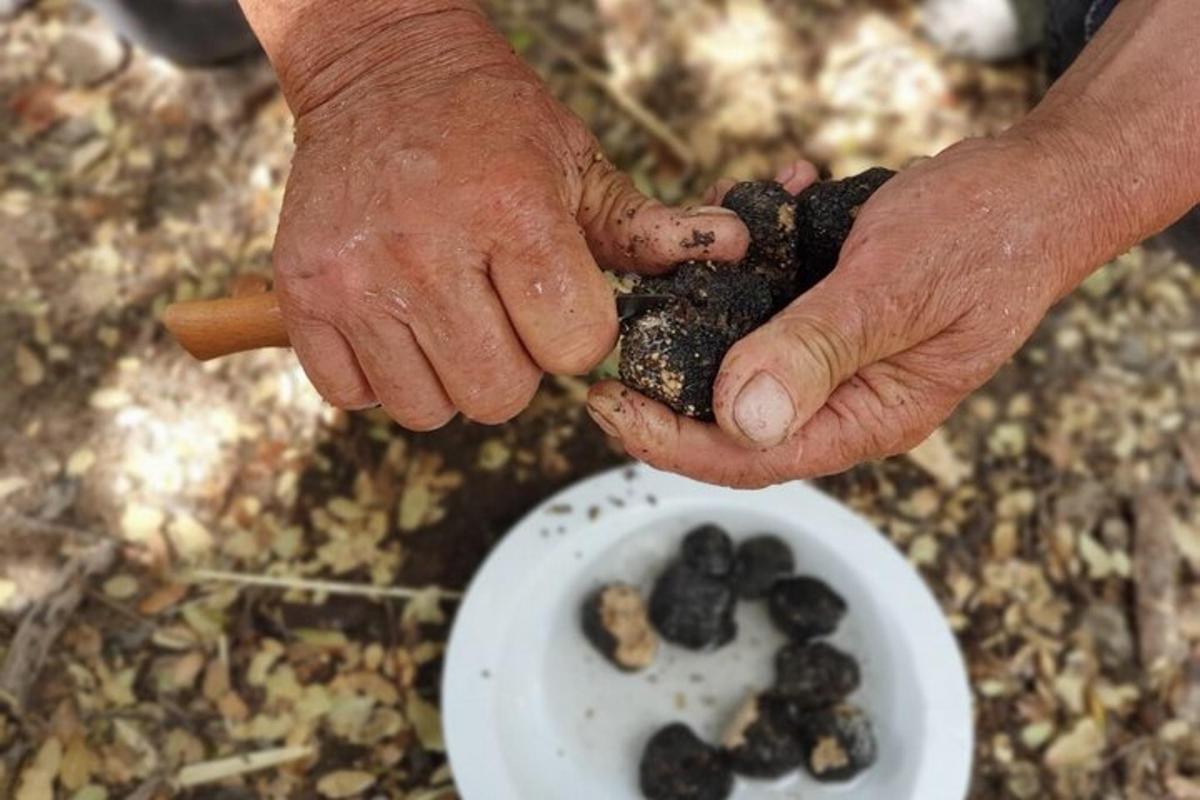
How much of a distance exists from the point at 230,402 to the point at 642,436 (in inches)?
57.0

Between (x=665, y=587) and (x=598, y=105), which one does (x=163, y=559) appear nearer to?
(x=665, y=587)

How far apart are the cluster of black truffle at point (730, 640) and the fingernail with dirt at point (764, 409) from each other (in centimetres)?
97

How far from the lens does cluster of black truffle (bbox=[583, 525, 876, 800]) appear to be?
7.63ft

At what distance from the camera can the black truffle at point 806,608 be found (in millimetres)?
2459

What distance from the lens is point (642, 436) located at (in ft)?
5.72

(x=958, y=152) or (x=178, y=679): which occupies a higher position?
(x=958, y=152)

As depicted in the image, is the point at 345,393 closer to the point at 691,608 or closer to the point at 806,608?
the point at 691,608

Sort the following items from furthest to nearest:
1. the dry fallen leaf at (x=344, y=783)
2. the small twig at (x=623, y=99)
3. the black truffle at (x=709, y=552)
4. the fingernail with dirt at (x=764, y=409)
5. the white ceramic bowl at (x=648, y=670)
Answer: the small twig at (x=623, y=99) < the black truffle at (x=709, y=552) < the dry fallen leaf at (x=344, y=783) < the white ceramic bowl at (x=648, y=670) < the fingernail with dirt at (x=764, y=409)

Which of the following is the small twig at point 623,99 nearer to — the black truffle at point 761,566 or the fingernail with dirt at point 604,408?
the black truffle at point 761,566

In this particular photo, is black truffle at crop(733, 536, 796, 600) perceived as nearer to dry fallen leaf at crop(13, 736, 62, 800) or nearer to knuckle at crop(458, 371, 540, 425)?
knuckle at crop(458, 371, 540, 425)

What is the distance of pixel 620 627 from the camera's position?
2434 mm

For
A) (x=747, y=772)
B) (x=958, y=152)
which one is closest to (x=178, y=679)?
(x=747, y=772)

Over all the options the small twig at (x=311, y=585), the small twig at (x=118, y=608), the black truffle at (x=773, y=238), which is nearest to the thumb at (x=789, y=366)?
the black truffle at (x=773, y=238)

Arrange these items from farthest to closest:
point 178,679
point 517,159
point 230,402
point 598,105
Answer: point 598,105 < point 230,402 < point 178,679 < point 517,159
